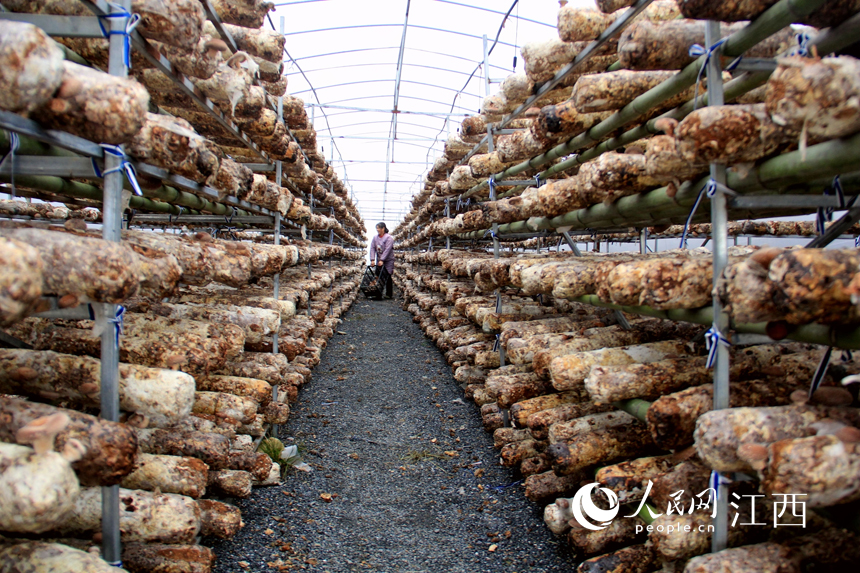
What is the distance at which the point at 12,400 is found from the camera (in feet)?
5.65

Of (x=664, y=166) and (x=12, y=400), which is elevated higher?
(x=664, y=166)

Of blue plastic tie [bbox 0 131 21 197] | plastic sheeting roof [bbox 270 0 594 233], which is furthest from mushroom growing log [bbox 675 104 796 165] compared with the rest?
plastic sheeting roof [bbox 270 0 594 233]

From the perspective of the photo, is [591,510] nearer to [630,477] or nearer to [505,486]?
[630,477]

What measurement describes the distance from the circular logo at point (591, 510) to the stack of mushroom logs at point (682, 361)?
3cm

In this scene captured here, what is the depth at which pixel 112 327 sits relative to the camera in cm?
184

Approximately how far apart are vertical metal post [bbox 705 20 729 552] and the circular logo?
47 centimetres

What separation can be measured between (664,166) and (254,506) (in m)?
2.75

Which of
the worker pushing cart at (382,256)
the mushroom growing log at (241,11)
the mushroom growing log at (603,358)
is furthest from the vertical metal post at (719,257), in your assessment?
the worker pushing cart at (382,256)

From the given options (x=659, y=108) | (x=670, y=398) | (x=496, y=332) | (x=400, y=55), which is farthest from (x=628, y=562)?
(x=400, y=55)

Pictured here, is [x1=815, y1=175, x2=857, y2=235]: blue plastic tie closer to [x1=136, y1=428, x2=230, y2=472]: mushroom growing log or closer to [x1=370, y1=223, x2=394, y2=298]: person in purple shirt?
[x1=136, y1=428, x2=230, y2=472]: mushroom growing log

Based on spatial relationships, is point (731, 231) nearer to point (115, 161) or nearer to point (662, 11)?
point (662, 11)

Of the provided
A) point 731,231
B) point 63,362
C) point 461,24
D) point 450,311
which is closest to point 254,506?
point 63,362

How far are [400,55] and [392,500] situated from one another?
988cm

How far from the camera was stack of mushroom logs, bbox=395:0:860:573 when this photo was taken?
4.40ft
